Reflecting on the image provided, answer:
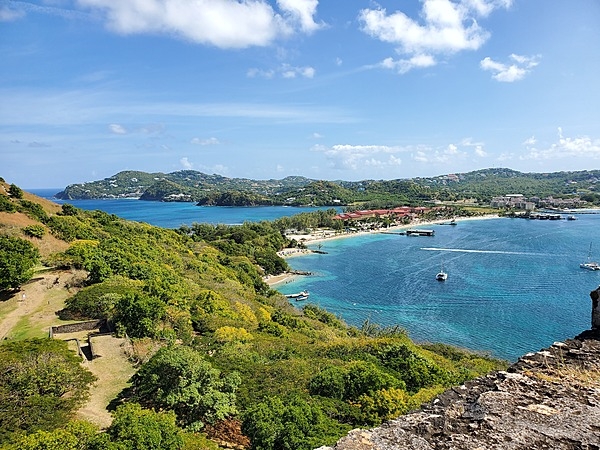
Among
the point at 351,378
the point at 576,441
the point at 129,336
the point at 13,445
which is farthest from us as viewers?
the point at 129,336

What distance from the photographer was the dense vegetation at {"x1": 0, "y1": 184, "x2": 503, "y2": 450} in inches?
386

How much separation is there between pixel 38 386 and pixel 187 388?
443 centimetres

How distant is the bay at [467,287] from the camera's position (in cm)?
3575

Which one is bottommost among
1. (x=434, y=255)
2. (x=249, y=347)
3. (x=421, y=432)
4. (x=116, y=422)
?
(x=434, y=255)

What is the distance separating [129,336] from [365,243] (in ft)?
241

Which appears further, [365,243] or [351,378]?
[365,243]

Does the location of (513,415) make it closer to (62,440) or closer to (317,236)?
(62,440)

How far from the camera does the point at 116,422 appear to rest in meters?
9.79

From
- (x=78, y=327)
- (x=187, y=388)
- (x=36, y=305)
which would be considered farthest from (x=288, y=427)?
(x=36, y=305)

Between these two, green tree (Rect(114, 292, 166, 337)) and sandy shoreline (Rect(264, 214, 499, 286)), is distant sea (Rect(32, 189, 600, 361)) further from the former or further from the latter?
green tree (Rect(114, 292, 166, 337))

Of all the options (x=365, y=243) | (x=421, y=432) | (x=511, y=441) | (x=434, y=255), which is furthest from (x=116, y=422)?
(x=365, y=243)

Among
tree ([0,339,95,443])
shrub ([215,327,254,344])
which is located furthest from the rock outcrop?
shrub ([215,327,254,344])

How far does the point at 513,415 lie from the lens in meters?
4.33

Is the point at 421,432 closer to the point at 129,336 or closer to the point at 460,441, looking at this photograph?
the point at 460,441
